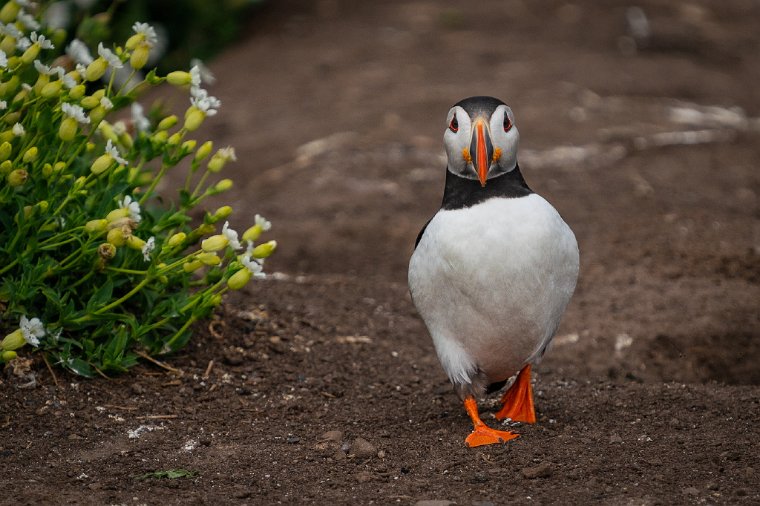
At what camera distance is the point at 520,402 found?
4098 millimetres

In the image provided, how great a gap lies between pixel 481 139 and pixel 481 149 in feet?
0.12

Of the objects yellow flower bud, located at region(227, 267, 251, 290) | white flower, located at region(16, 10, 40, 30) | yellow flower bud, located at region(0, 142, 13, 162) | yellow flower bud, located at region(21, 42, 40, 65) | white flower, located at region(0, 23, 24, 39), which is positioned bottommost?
yellow flower bud, located at region(227, 267, 251, 290)

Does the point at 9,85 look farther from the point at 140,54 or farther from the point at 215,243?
the point at 215,243

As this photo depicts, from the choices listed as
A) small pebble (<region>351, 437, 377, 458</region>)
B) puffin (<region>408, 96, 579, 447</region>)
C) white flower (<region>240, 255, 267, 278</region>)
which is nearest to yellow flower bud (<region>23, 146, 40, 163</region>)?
white flower (<region>240, 255, 267, 278</region>)

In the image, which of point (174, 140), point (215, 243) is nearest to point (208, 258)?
point (215, 243)

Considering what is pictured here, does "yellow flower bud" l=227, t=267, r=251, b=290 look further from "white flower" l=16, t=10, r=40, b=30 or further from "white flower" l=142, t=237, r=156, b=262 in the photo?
"white flower" l=16, t=10, r=40, b=30

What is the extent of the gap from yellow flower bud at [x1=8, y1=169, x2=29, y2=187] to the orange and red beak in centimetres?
160

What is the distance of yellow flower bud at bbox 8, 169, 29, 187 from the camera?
11.9ft

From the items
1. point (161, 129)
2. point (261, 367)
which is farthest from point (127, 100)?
point (261, 367)

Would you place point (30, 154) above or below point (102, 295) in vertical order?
above

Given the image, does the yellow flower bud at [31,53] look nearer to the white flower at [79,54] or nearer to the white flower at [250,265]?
the white flower at [79,54]

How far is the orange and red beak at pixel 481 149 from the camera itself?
361 centimetres

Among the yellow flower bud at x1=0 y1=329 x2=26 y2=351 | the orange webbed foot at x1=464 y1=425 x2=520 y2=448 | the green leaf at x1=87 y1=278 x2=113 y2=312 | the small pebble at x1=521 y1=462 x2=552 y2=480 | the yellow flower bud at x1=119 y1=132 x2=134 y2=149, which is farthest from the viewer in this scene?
the yellow flower bud at x1=119 y1=132 x2=134 y2=149

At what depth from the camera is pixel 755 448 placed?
3.49 m
